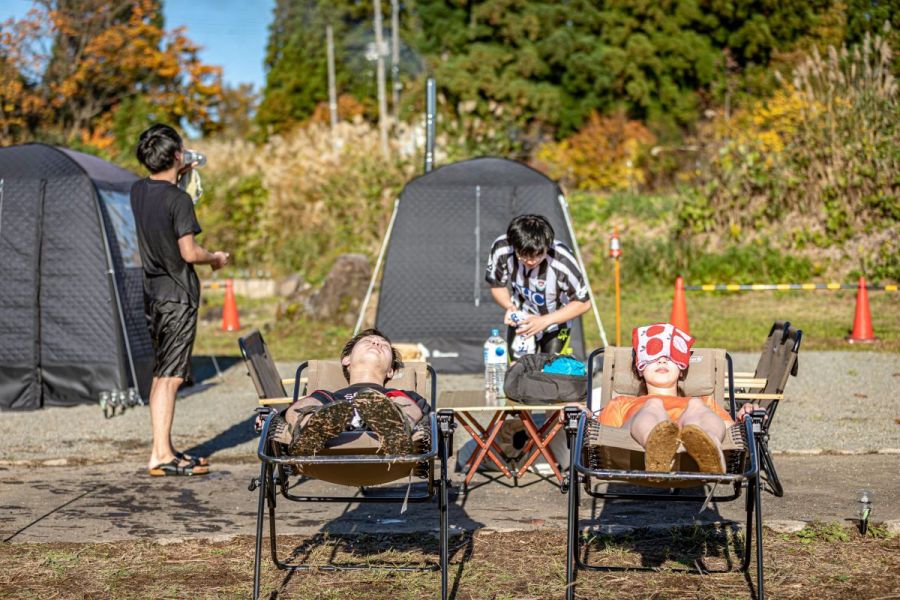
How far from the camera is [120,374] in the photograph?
9.43 meters

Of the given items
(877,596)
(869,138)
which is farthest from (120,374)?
(869,138)

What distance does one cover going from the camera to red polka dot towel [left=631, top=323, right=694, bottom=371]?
5250mm

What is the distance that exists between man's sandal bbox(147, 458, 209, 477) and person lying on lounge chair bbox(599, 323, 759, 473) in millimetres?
2868

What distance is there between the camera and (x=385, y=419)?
4352 mm

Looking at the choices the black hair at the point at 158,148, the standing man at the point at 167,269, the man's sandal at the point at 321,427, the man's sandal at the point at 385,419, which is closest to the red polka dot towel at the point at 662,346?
the man's sandal at the point at 385,419

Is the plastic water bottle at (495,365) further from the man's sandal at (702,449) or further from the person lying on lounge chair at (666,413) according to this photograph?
the man's sandal at (702,449)

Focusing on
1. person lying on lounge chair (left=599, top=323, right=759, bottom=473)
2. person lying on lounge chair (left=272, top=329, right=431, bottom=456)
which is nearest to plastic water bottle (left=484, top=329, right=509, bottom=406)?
person lying on lounge chair (left=599, top=323, right=759, bottom=473)

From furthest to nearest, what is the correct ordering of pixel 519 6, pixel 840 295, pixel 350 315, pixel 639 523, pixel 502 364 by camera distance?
pixel 519 6 → pixel 840 295 → pixel 350 315 → pixel 502 364 → pixel 639 523

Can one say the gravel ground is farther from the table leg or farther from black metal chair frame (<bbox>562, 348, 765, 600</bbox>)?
black metal chair frame (<bbox>562, 348, 765, 600</bbox>)

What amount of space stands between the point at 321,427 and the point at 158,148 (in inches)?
120

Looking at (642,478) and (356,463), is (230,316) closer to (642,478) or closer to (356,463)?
(356,463)

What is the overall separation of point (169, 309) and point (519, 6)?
1413 inches

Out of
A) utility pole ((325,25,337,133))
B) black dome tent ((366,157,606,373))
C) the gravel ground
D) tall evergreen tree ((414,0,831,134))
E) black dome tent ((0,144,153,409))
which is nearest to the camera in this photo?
the gravel ground

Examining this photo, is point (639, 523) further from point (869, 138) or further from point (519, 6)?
point (519, 6)
